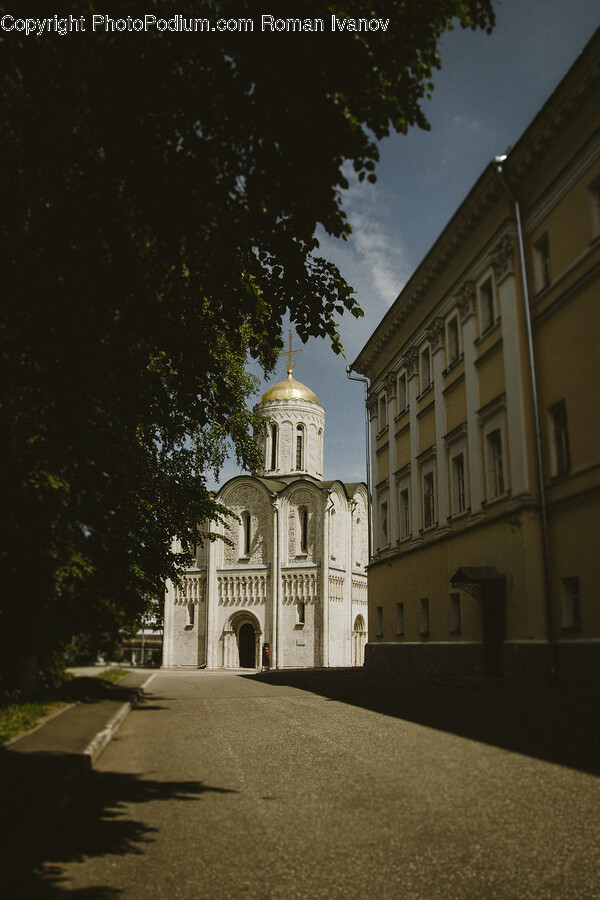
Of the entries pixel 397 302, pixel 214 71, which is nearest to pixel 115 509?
pixel 214 71

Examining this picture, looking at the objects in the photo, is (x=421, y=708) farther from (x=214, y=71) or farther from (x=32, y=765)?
(x=214, y=71)

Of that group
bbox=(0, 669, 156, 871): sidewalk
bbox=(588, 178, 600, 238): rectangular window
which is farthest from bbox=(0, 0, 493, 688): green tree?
bbox=(588, 178, 600, 238): rectangular window

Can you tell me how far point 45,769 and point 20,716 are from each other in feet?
14.9

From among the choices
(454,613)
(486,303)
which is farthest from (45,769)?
(486,303)

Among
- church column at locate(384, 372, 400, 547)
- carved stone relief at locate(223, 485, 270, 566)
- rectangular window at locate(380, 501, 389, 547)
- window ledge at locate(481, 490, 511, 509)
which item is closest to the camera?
window ledge at locate(481, 490, 511, 509)

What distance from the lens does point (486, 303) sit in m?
17.4

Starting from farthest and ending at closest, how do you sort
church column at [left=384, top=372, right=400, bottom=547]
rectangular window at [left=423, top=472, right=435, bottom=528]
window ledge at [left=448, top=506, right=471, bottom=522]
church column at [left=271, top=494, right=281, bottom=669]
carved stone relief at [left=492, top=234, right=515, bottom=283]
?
church column at [left=271, top=494, right=281, bottom=669]
church column at [left=384, top=372, right=400, bottom=547]
rectangular window at [left=423, top=472, right=435, bottom=528]
window ledge at [left=448, top=506, right=471, bottom=522]
carved stone relief at [left=492, top=234, right=515, bottom=283]

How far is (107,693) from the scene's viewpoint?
17219 millimetres

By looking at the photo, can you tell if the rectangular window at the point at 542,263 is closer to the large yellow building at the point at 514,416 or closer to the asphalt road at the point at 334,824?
the large yellow building at the point at 514,416

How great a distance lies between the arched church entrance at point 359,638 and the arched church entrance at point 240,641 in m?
6.13

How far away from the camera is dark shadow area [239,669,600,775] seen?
771 centimetres

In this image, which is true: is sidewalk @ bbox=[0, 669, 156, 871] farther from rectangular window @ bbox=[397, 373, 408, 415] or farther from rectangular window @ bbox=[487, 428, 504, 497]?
rectangular window @ bbox=[397, 373, 408, 415]

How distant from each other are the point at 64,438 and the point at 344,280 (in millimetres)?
3886

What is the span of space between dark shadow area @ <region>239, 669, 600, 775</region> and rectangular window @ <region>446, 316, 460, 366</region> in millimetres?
7823
